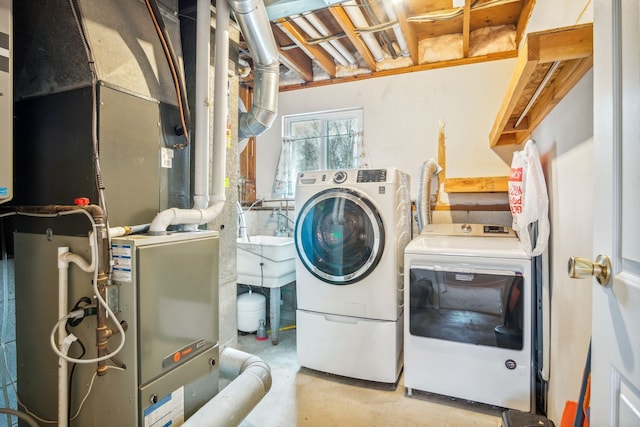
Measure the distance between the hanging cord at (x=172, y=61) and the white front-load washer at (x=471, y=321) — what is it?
4.90 feet

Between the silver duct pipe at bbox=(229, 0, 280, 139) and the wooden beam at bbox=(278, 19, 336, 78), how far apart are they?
691 millimetres

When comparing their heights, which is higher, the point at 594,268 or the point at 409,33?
the point at 409,33

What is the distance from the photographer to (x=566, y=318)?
1.47m

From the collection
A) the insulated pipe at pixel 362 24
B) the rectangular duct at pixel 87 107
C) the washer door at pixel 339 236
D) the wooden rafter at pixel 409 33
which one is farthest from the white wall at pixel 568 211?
the rectangular duct at pixel 87 107

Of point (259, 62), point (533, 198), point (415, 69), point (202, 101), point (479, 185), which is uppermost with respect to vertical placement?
point (415, 69)

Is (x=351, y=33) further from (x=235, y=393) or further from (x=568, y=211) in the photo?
(x=235, y=393)

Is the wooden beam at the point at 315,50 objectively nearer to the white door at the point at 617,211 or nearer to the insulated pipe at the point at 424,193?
the insulated pipe at the point at 424,193

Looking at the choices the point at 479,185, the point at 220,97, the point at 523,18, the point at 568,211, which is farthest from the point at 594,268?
the point at 523,18

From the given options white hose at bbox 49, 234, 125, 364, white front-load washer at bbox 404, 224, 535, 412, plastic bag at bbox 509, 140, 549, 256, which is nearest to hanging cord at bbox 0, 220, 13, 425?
white hose at bbox 49, 234, 125, 364

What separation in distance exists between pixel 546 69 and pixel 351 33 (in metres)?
1.55

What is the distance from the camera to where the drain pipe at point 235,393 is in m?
1.22

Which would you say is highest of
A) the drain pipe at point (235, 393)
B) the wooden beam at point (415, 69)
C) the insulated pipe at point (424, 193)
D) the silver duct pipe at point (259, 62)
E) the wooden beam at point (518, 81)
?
the wooden beam at point (415, 69)

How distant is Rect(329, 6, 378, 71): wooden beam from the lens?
224 centimetres

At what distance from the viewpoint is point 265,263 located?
9.43 ft
